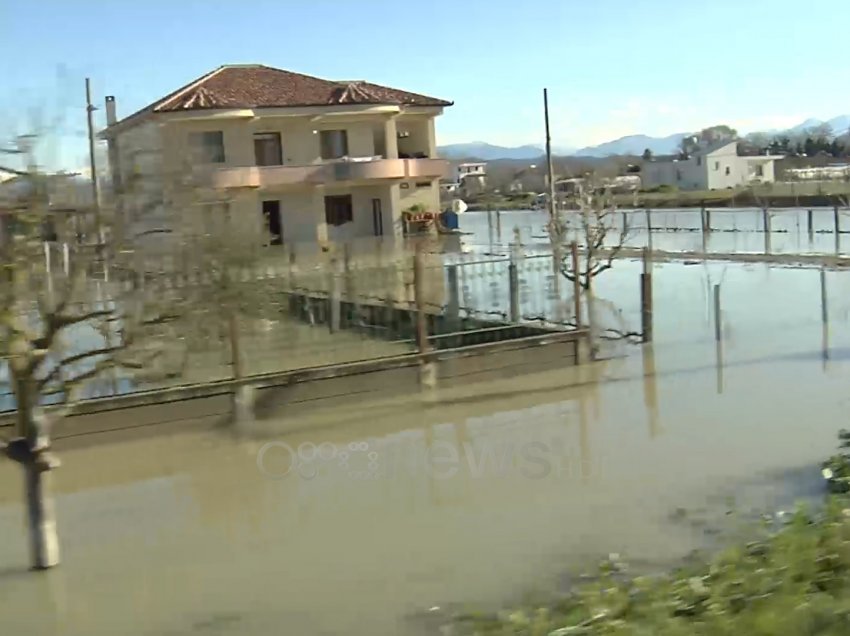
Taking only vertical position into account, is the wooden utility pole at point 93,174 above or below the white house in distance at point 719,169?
below

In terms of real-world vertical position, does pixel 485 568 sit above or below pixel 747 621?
below

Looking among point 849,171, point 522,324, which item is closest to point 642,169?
point 849,171

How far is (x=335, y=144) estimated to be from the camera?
35031mm

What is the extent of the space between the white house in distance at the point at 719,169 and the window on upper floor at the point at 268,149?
37.6m

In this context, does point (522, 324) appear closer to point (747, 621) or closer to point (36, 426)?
point (36, 426)

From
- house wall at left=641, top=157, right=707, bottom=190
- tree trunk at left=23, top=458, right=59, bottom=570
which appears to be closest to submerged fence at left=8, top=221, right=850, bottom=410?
tree trunk at left=23, top=458, right=59, bottom=570

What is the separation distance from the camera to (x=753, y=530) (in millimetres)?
7410

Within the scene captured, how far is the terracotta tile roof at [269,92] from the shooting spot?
32.7m

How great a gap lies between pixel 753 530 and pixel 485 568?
1.85m

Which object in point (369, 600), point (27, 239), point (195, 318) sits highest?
point (27, 239)

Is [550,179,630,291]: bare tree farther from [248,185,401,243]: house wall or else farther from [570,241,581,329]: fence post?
[248,185,401,243]: house wall

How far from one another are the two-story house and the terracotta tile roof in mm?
32

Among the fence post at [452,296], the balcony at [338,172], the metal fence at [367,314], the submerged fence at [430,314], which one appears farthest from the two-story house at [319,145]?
the fence post at [452,296]

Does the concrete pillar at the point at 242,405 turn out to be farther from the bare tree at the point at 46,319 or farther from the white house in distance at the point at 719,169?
the white house in distance at the point at 719,169
